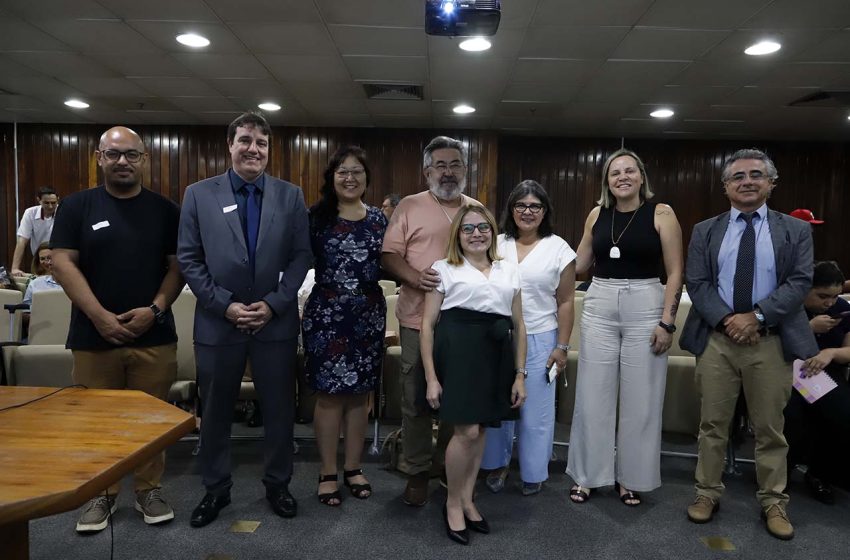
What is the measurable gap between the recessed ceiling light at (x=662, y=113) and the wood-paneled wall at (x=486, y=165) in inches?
56.0

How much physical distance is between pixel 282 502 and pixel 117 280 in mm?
1177

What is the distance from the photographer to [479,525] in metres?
2.45

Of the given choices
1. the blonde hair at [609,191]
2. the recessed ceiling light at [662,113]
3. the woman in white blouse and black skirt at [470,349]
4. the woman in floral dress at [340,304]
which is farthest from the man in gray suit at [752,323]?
the recessed ceiling light at [662,113]

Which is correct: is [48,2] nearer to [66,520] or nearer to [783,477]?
[66,520]

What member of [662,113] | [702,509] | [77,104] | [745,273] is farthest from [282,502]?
[77,104]

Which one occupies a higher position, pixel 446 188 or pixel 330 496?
pixel 446 188

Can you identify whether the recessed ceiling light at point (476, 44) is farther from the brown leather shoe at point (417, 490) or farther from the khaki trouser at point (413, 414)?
the brown leather shoe at point (417, 490)

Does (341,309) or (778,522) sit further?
(341,309)

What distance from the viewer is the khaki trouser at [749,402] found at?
249 cm

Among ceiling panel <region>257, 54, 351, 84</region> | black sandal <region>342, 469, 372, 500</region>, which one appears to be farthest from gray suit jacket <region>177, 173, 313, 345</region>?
ceiling panel <region>257, 54, 351, 84</region>

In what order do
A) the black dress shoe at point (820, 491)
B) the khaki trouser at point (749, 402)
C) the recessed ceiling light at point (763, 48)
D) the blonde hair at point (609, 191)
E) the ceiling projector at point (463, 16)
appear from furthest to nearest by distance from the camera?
1. the recessed ceiling light at point (763, 48)
2. the ceiling projector at point (463, 16)
3. the black dress shoe at point (820, 491)
4. the blonde hair at point (609, 191)
5. the khaki trouser at point (749, 402)

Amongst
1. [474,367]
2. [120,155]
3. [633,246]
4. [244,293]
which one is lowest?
[474,367]

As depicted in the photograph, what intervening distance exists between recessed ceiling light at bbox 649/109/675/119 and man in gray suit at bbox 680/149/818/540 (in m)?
4.55

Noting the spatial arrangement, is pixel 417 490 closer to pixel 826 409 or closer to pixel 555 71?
pixel 826 409
